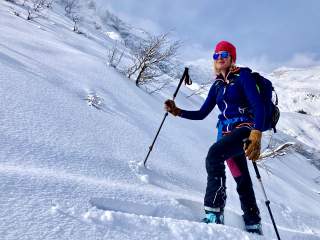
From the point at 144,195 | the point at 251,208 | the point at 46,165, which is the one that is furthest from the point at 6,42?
the point at 251,208

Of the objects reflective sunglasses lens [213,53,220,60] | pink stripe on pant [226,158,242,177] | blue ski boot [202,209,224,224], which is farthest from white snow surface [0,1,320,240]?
reflective sunglasses lens [213,53,220,60]

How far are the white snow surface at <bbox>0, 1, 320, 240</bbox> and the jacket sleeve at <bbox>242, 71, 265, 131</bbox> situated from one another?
87 centimetres

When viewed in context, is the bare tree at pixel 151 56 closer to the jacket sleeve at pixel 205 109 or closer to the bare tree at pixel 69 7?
the jacket sleeve at pixel 205 109

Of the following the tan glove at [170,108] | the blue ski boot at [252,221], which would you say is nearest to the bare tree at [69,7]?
the tan glove at [170,108]

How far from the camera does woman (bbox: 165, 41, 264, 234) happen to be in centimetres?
304

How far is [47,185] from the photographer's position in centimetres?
233

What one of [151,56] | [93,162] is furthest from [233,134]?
[151,56]

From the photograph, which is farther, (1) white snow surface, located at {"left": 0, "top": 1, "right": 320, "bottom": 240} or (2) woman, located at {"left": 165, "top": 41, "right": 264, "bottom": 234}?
(2) woman, located at {"left": 165, "top": 41, "right": 264, "bottom": 234}

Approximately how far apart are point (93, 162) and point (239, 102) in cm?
133

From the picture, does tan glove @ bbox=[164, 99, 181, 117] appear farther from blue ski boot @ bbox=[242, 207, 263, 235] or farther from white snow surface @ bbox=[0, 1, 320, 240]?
blue ski boot @ bbox=[242, 207, 263, 235]

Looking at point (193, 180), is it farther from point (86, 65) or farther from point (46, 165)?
point (86, 65)

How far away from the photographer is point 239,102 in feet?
10.6

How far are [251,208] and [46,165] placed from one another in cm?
178

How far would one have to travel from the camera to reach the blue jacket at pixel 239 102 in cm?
305
